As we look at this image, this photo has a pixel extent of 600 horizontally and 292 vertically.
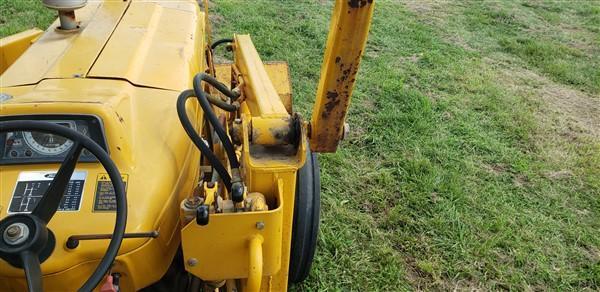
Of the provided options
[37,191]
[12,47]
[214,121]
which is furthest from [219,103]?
[12,47]

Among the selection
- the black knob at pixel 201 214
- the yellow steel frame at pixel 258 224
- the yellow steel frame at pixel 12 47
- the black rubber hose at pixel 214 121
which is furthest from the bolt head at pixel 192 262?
the yellow steel frame at pixel 12 47

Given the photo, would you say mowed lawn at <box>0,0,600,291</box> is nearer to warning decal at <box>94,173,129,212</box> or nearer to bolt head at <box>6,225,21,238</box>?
warning decal at <box>94,173,129,212</box>

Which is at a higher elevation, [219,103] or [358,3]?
[358,3]

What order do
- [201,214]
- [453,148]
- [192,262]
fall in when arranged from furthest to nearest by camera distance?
[453,148]
[192,262]
[201,214]

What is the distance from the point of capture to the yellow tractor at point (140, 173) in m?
1.40

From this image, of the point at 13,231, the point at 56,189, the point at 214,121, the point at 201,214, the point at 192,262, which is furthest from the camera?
the point at 214,121

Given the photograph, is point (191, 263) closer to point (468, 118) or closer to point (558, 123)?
point (468, 118)

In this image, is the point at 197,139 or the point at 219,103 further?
the point at 219,103

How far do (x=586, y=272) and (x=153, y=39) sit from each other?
238 cm

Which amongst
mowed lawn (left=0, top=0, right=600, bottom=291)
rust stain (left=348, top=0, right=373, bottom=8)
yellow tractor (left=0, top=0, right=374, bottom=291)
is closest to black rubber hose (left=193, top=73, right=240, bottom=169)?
yellow tractor (left=0, top=0, right=374, bottom=291)

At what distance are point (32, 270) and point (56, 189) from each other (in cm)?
21

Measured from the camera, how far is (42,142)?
1610 mm

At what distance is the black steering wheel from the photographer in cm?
122

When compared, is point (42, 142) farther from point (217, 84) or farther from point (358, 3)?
point (358, 3)
